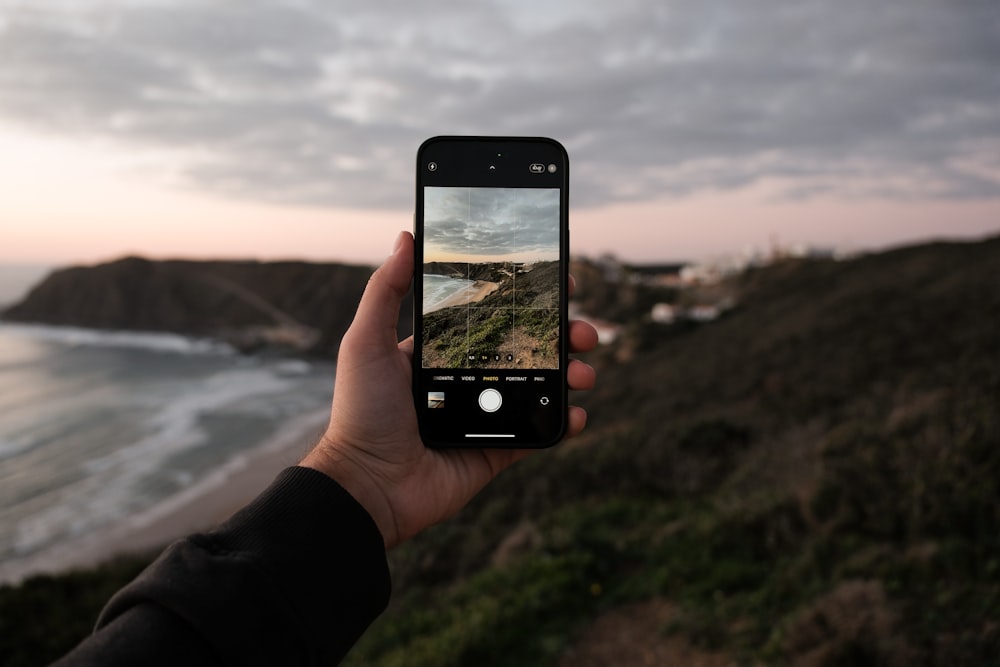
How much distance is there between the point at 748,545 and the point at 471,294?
187 inches

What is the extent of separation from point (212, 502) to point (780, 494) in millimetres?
18316

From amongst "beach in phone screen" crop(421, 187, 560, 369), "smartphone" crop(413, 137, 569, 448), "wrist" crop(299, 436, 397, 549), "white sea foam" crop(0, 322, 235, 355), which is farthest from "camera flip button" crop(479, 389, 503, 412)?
"white sea foam" crop(0, 322, 235, 355)

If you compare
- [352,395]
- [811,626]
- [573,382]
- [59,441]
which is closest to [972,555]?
[811,626]

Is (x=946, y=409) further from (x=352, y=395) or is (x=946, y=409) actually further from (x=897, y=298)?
(x=897, y=298)

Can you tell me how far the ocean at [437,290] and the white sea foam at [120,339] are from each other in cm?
6773

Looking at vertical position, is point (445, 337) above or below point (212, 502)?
above

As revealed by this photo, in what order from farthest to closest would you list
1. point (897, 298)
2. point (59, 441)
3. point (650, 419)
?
1. point (59, 441)
2. point (897, 298)
3. point (650, 419)

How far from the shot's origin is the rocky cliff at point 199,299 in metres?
81.7

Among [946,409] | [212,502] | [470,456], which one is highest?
[470,456]

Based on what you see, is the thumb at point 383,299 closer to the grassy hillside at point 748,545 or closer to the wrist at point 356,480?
the wrist at point 356,480

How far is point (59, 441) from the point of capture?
26.8 meters

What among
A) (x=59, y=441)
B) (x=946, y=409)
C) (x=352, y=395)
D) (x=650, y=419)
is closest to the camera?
(x=352, y=395)

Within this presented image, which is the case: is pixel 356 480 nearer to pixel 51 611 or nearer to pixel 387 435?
pixel 387 435

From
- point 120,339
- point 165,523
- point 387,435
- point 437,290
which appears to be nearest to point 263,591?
point 387,435
